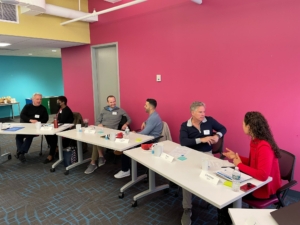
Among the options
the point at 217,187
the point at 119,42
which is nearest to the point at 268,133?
the point at 217,187

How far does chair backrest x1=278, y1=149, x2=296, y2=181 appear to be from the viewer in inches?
83.1

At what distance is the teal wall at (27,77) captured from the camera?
8.82m

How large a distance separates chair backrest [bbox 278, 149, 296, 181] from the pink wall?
778 millimetres

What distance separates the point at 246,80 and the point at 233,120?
0.59 metres

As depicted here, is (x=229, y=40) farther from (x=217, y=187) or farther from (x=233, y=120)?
(x=217, y=187)

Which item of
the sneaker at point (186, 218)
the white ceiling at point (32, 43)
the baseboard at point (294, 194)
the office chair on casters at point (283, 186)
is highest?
the white ceiling at point (32, 43)

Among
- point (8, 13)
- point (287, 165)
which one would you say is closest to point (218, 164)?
point (287, 165)

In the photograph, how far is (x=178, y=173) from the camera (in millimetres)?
2023

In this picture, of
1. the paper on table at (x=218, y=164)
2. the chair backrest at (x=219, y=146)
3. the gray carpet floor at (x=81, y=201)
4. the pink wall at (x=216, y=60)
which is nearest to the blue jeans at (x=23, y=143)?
the gray carpet floor at (x=81, y=201)

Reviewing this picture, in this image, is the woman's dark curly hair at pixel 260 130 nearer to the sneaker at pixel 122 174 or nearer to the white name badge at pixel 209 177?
the white name badge at pixel 209 177

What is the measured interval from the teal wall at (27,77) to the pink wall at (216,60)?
19.5ft

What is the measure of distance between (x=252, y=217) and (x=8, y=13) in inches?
175

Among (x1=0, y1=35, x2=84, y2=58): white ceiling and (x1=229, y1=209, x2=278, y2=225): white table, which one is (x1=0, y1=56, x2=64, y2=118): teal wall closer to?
(x1=0, y1=35, x2=84, y2=58): white ceiling

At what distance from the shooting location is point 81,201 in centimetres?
291
